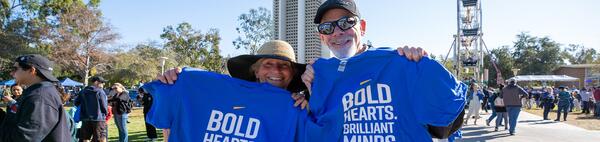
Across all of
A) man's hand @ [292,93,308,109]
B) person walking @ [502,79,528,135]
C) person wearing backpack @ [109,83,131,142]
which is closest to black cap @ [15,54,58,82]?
man's hand @ [292,93,308,109]

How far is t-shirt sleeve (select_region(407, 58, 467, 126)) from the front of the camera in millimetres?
1868

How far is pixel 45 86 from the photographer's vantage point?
3.39 meters

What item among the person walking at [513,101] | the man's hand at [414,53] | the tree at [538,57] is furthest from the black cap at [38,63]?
the tree at [538,57]

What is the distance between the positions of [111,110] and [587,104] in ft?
73.9

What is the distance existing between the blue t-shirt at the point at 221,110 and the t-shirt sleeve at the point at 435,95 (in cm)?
63

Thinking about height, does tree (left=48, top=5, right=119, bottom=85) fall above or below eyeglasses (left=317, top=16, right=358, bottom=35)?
above

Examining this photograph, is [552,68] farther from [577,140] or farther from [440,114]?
[440,114]

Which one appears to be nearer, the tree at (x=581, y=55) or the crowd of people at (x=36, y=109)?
the crowd of people at (x=36, y=109)

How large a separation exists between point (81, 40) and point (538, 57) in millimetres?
63935

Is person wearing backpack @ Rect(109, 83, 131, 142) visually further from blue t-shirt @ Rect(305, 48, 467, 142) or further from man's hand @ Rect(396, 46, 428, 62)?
man's hand @ Rect(396, 46, 428, 62)

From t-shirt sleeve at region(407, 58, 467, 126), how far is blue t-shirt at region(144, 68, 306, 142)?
633 millimetres

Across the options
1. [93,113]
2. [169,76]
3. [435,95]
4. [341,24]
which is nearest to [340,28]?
[341,24]

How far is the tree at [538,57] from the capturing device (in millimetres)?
67438

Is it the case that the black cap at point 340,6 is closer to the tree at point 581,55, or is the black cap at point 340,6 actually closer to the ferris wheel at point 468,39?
the ferris wheel at point 468,39
